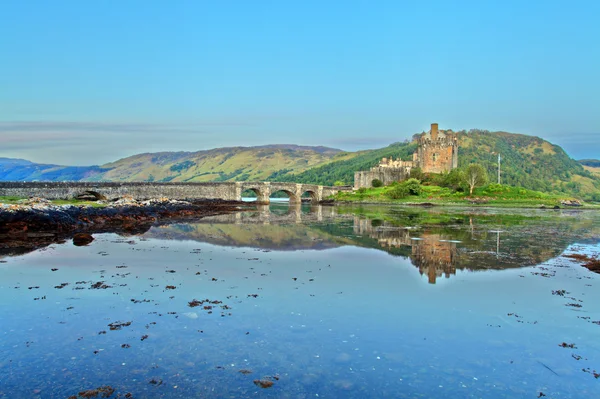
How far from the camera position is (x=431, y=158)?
3708 inches

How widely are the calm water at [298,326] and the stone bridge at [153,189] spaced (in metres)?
39.4

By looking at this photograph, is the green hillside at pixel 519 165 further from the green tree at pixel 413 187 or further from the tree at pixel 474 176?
the green tree at pixel 413 187

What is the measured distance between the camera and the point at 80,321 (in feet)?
33.9

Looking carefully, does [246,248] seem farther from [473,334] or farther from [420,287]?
A: [473,334]

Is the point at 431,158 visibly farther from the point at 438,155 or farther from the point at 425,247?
the point at 425,247

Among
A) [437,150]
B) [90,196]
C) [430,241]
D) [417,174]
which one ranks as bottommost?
[430,241]

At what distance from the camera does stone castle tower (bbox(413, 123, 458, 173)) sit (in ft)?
304

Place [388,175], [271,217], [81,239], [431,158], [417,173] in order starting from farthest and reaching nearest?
[388,175]
[431,158]
[417,173]
[271,217]
[81,239]

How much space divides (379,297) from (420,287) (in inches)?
77.2

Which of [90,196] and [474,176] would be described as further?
[474,176]

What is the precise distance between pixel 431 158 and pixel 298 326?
88782 millimetres

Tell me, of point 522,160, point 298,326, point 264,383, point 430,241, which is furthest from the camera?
point 522,160

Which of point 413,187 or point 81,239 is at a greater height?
point 413,187

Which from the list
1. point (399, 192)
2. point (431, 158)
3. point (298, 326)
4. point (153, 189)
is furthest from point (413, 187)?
point (298, 326)
